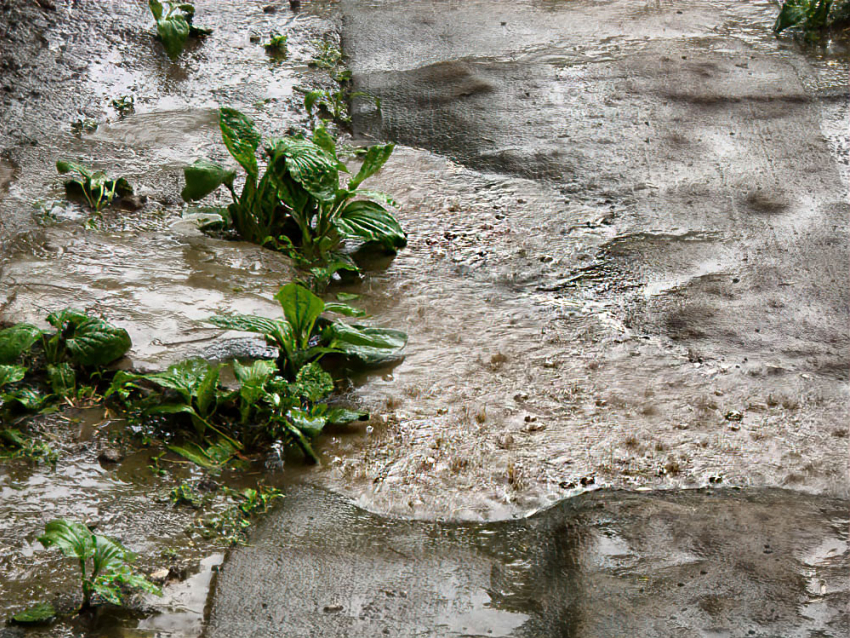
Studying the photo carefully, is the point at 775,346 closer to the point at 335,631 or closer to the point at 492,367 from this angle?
the point at 492,367

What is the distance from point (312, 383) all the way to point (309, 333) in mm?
213

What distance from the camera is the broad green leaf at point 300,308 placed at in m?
3.22

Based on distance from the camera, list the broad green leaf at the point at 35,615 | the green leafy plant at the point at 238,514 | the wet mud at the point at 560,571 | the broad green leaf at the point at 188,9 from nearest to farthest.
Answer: the broad green leaf at the point at 35,615 → the wet mud at the point at 560,571 → the green leafy plant at the point at 238,514 → the broad green leaf at the point at 188,9

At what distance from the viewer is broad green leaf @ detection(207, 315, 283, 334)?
3138 millimetres

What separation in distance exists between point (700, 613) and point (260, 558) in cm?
124

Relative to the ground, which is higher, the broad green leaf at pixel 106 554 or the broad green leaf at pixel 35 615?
the broad green leaf at pixel 106 554

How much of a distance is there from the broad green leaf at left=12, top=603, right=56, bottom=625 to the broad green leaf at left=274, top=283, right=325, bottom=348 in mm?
1304

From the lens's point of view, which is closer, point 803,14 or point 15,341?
point 15,341

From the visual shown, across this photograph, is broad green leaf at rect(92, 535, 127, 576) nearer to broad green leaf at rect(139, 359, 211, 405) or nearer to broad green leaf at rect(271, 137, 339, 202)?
broad green leaf at rect(139, 359, 211, 405)

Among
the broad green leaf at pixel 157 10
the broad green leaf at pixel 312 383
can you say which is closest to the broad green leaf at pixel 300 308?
the broad green leaf at pixel 312 383

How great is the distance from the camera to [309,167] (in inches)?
148

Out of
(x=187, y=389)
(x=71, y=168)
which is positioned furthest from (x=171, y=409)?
(x=71, y=168)

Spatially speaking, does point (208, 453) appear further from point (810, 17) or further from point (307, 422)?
point (810, 17)

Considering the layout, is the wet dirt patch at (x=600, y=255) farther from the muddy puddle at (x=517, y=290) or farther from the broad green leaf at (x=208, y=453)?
the broad green leaf at (x=208, y=453)
